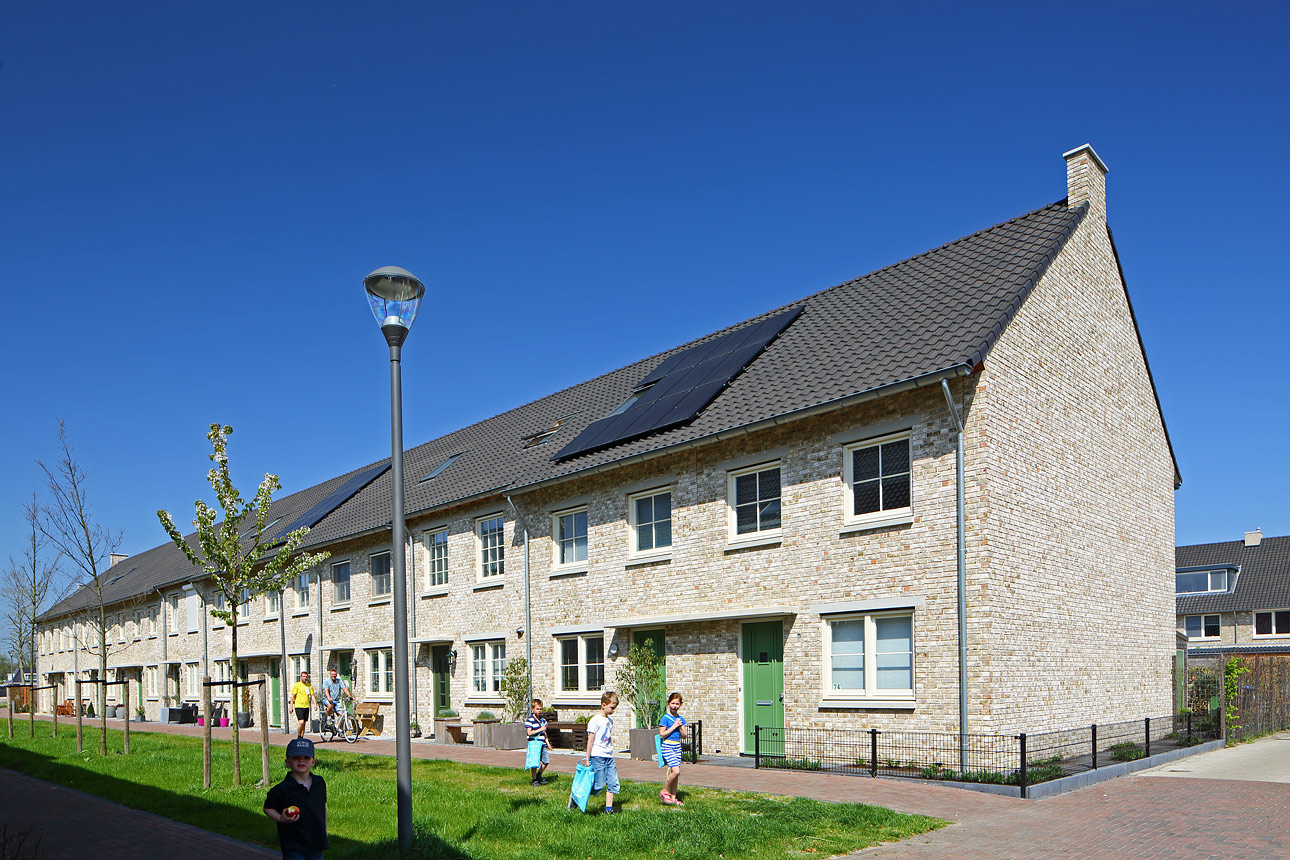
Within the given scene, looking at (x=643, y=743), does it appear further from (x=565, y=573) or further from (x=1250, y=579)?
(x=1250, y=579)

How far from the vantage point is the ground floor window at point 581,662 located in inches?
Result: 817

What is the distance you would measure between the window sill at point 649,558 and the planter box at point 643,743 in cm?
308

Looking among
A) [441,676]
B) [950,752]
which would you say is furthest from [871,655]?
[441,676]

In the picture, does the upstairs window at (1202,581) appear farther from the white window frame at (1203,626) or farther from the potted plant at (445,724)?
the potted plant at (445,724)

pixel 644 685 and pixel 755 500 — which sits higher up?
pixel 755 500

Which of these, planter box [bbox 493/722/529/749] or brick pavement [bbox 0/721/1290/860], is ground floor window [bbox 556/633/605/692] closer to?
planter box [bbox 493/722/529/749]

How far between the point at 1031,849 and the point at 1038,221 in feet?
40.6

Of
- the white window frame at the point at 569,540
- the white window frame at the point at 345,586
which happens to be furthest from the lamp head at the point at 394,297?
the white window frame at the point at 345,586

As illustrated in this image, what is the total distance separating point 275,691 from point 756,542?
22412 millimetres

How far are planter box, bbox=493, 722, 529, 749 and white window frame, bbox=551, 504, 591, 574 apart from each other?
330 centimetres

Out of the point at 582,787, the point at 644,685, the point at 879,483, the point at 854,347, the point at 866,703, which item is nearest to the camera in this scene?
the point at 582,787

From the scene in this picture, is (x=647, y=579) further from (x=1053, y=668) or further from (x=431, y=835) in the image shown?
(x=431, y=835)

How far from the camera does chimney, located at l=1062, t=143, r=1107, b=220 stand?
1873 cm

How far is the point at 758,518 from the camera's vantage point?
17.5 metres
